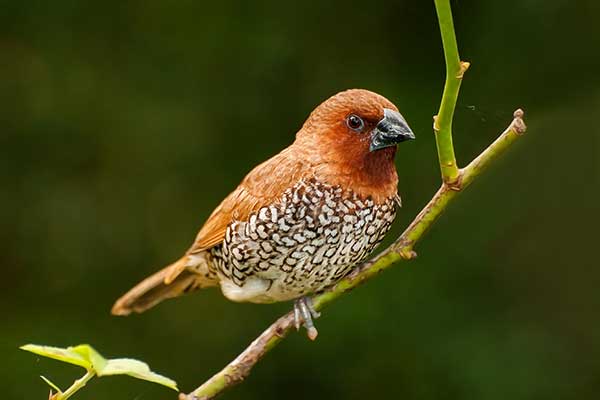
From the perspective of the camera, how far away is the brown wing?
2939 millimetres

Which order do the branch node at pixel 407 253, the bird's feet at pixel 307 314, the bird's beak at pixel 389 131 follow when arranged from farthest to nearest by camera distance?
the bird's feet at pixel 307 314, the bird's beak at pixel 389 131, the branch node at pixel 407 253

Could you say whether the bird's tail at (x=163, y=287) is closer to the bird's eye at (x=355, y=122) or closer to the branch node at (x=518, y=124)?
the bird's eye at (x=355, y=122)

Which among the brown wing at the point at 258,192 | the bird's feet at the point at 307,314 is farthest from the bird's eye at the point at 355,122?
the bird's feet at the point at 307,314

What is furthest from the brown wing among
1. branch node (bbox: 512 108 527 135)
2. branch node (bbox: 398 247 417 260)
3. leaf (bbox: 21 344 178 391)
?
leaf (bbox: 21 344 178 391)

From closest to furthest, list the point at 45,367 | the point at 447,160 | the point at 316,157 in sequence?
the point at 447,160
the point at 316,157
the point at 45,367

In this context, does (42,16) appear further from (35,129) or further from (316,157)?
(316,157)

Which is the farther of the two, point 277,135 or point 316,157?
point 277,135

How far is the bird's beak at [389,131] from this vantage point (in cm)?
266

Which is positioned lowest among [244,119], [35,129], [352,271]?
[352,271]

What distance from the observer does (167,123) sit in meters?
4.93

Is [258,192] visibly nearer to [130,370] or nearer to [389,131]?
[389,131]

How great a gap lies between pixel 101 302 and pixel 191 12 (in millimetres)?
1538

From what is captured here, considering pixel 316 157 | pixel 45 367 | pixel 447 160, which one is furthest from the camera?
pixel 45 367

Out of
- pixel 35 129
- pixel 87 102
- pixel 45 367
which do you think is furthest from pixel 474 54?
pixel 45 367
